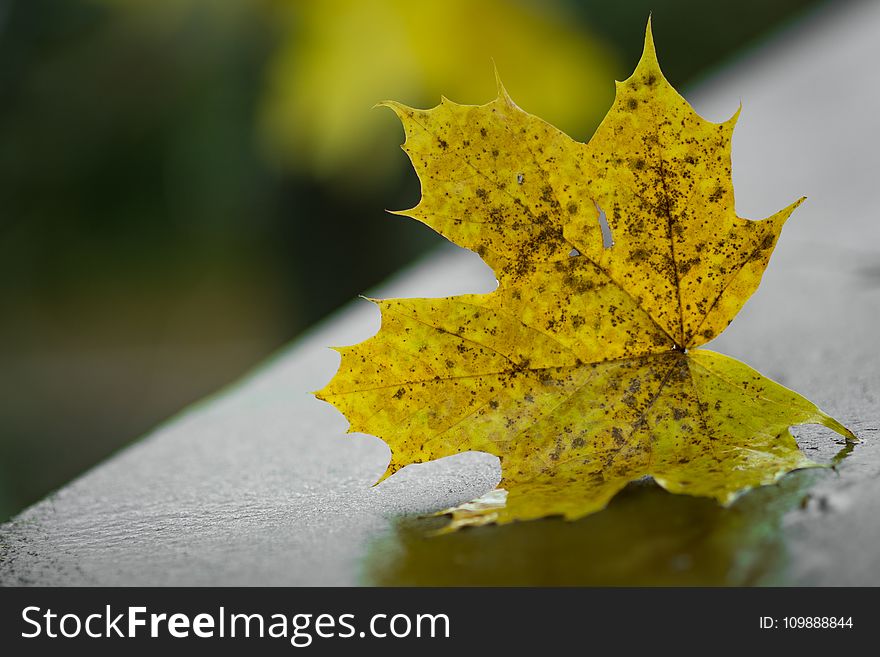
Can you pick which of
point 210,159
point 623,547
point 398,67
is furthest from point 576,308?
point 210,159

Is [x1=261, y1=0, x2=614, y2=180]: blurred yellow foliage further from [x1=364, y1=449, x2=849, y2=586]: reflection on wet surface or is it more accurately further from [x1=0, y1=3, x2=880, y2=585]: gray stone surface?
[x1=364, y1=449, x2=849, y2=586]: reflection on wet surface

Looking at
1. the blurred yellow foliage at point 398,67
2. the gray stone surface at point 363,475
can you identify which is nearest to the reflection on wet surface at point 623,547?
the gray stone surface at point 363,475

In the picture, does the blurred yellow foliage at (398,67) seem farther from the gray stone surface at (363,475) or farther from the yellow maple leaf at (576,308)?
the yellow maple leaf at (576,308)

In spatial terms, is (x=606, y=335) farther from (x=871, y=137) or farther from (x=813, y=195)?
(x=871, y=137)

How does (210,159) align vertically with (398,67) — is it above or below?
above

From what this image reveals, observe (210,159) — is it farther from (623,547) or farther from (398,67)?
(623,547)

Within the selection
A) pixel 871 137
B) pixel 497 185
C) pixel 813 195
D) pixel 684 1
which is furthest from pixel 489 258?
pixel 684 1
